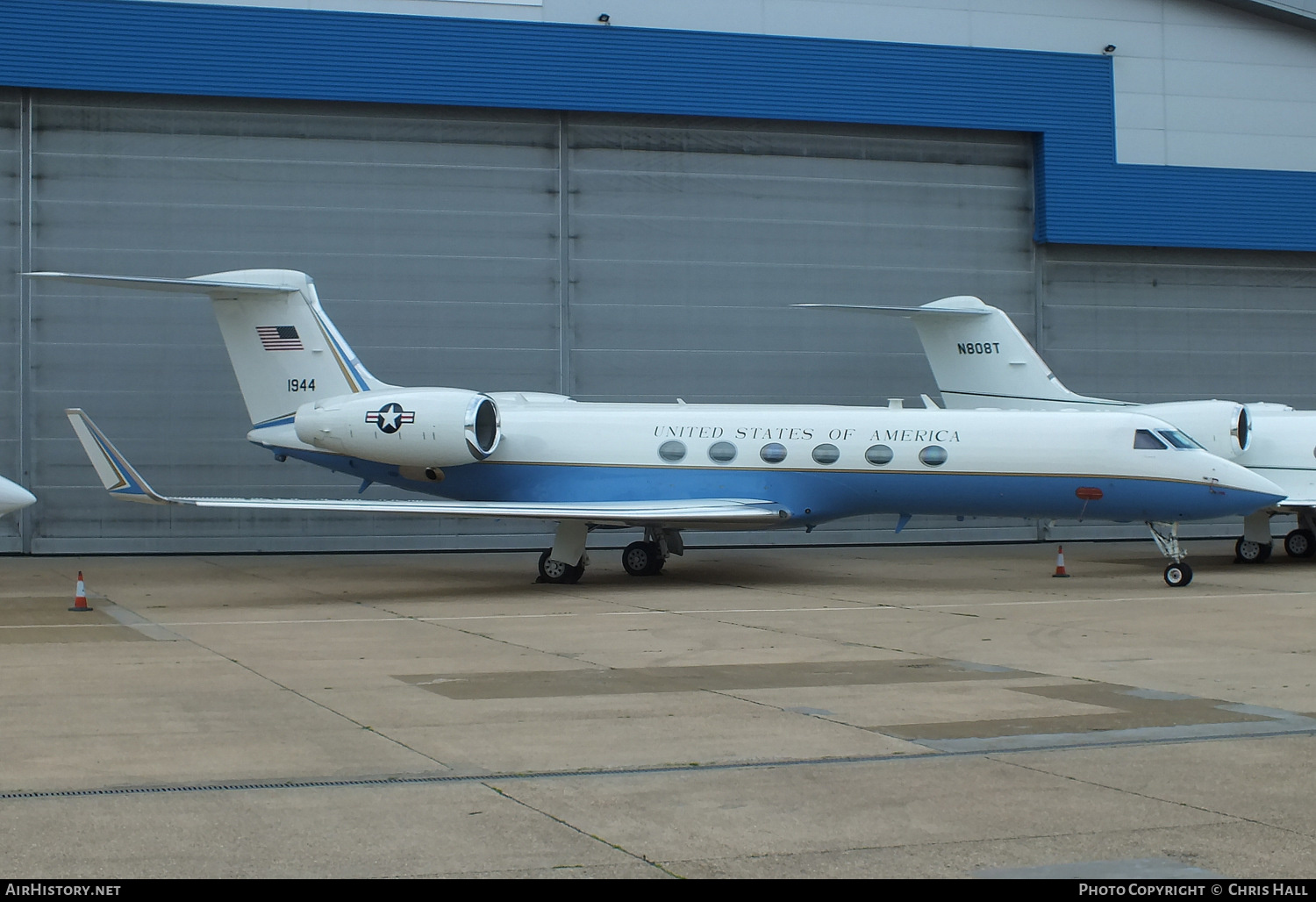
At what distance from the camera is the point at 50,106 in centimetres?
2361

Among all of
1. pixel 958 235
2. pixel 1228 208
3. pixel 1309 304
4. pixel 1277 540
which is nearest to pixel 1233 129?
pixel 1228 208

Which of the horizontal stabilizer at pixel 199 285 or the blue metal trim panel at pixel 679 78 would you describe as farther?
the blue metal trim panel at pixel 679 78

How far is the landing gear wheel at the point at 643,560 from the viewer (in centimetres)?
2020

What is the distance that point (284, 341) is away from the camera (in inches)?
782

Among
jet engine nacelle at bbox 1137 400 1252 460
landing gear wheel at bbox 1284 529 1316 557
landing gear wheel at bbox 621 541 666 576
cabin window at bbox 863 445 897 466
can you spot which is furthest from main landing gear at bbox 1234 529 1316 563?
landing gear wheel at bbox 621 541 666 576

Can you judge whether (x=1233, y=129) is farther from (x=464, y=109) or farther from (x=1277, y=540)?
(x=464, y=109)

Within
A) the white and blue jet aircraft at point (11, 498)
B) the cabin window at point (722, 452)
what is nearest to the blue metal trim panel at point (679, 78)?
the cabin window at point (722, 452)

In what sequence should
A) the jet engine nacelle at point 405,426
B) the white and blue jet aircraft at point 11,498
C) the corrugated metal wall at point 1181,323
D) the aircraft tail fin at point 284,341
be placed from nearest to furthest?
the white and blue jet aircraft at point 11,498, the jet engine nacelle at point 405,426, the aircraft tail fin at point 284,341, the corrugated metal wall at point 1181,323

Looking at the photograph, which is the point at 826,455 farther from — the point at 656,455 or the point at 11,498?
the point at 11,498

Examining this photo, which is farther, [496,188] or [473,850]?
[496,188]

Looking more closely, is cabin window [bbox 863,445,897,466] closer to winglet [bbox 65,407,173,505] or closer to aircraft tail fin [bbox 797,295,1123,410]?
aircraft tail fin [bbox 797,295,1123,410]

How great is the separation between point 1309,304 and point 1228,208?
3.12 meters

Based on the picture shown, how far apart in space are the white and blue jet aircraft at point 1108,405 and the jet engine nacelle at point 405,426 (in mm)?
7716

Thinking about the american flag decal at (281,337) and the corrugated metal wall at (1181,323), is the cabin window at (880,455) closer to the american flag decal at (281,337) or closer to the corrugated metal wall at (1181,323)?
the american flag decal at (281,337)
